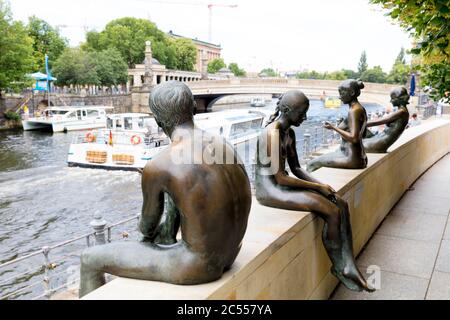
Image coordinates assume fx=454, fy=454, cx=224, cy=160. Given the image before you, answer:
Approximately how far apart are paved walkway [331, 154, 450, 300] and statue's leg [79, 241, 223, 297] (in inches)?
84.8

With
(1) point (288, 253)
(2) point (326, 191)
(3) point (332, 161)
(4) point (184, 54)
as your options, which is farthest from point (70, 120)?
(4) point (184, 54)

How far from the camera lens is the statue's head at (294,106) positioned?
3.59m

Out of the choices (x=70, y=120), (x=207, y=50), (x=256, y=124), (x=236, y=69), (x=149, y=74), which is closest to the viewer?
(x=256, y=124)

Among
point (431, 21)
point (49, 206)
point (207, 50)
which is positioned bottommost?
point (49, 206)

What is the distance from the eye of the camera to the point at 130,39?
71938 mm

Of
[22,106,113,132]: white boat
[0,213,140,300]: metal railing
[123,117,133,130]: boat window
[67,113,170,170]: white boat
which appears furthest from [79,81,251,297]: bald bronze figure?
[22,106,113,132]: white boat

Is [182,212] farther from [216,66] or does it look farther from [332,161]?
[216,66]

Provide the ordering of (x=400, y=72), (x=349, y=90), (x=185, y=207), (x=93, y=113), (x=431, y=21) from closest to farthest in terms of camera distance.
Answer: (x=185, y=207)
(x=431, y=21)
(x=349, y=90)
(x=400, y=72)
(x=93, y=113)

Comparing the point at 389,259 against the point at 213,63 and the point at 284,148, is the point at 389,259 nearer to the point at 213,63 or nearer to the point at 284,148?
the point at 284,148

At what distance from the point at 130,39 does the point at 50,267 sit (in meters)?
70.6

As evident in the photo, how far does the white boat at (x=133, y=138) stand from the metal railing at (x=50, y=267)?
1170cm

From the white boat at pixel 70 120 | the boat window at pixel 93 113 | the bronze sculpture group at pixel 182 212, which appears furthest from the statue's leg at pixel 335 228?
the boat window at pixel 93 113

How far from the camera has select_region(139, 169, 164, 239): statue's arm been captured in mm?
2295

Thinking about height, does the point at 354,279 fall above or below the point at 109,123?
above
